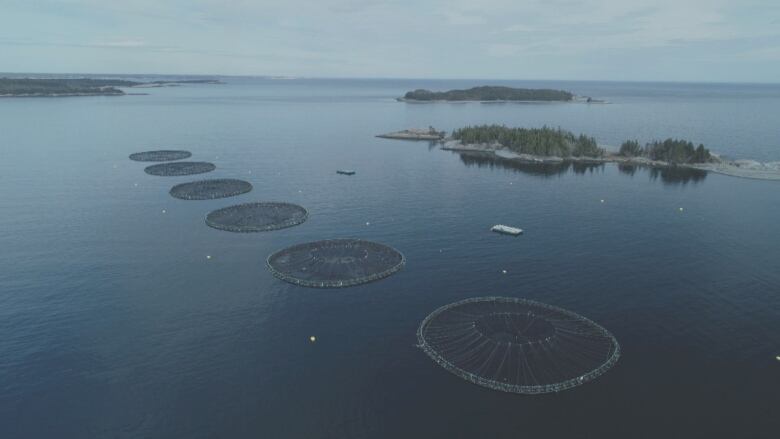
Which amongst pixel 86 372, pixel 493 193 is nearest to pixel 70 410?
pixel 86 372

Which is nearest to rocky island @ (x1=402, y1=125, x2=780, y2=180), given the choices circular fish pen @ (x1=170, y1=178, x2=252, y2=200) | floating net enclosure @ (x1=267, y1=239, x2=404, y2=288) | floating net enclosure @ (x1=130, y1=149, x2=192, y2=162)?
circular fish pen @ (x1=170, y1=178, x2=252, y2=200)

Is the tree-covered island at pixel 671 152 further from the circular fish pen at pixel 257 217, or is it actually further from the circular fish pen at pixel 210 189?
the circular fish pen at pixel 210 189

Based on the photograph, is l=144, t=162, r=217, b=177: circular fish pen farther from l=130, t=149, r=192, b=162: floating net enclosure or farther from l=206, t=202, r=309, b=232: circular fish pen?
l=206, t=202, r=309, b=232: circular fish pen

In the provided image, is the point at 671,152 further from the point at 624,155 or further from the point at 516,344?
the point at 516,344

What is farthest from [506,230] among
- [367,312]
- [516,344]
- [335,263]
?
[367,312]

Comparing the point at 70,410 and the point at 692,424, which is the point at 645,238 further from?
the point at 70,410
